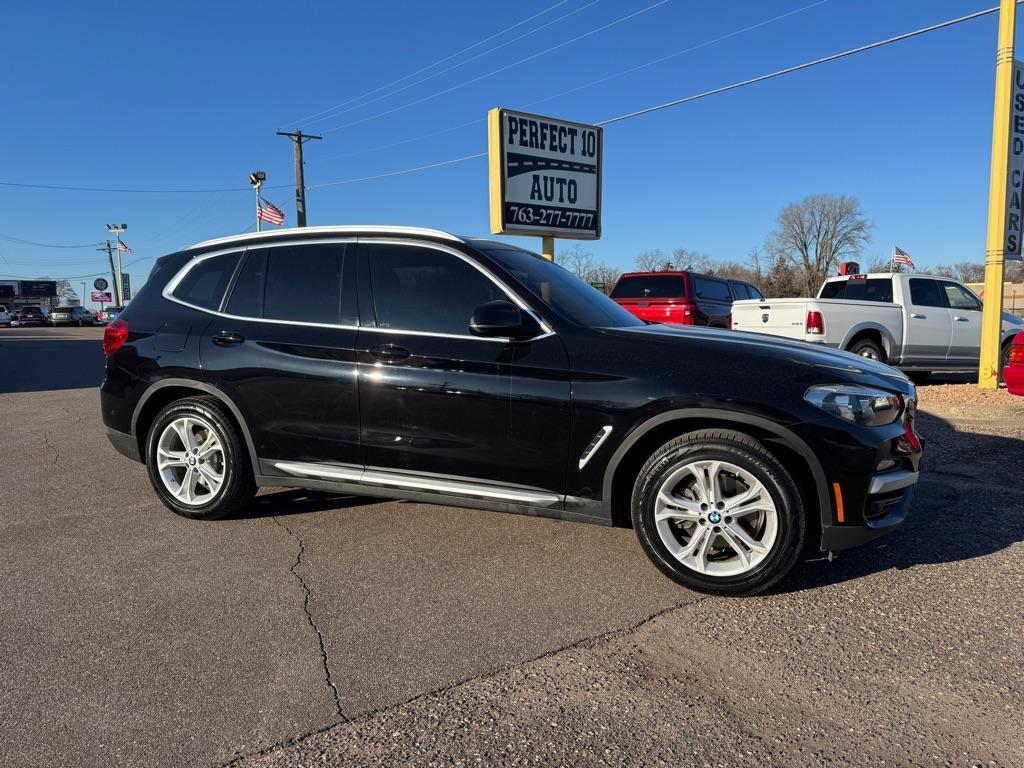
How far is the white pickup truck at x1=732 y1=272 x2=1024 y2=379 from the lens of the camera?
34.0 ft

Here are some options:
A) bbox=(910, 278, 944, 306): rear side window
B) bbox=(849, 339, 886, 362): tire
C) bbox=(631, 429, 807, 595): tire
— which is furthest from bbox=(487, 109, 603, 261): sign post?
bbox=(631, 429, 807, 595): tire

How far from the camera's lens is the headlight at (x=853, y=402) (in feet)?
11.0

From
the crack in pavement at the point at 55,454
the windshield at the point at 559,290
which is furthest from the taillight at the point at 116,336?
the windshield at the point at 559,290

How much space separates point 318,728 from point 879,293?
11.8m

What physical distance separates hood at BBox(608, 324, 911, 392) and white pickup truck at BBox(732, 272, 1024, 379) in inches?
267

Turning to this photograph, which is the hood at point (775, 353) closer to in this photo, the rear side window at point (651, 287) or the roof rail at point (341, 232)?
the roof rail at point (341, 232)

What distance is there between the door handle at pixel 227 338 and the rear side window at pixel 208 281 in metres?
0.23

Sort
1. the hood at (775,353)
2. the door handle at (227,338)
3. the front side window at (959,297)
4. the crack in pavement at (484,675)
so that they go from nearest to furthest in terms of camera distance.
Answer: the crack in pavement at (484,675) → the hood at (775,353) → the door handle at (227,338) → the front side window at (959,297)

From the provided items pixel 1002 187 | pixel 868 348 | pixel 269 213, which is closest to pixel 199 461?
pixel 868 348

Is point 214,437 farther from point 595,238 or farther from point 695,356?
point 595,238

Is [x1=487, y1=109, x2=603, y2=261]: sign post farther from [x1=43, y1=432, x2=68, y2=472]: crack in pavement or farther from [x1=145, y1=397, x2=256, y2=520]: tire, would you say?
[x1=145, y1=397, x2=256, y2=520]: tire

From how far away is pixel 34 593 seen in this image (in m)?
3.48

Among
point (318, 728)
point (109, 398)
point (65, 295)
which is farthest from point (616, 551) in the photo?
point (65, 295)

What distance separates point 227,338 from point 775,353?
330 cm
